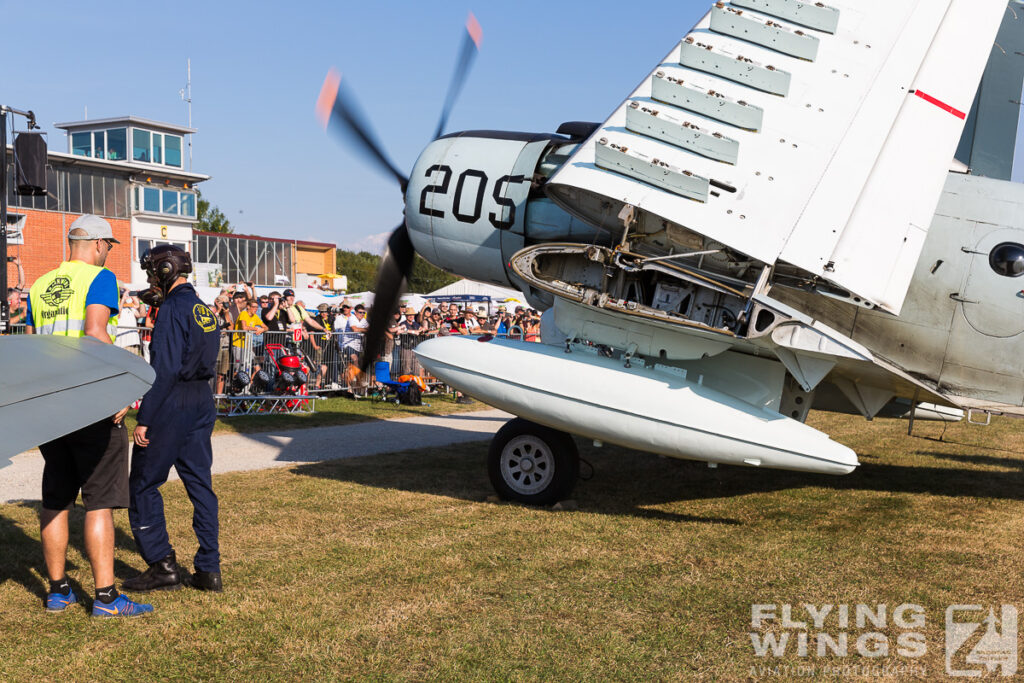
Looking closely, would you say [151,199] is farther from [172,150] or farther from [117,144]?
[172,150]

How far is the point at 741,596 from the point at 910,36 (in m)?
4.95

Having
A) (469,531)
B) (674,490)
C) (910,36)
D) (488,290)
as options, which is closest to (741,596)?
(469,531)

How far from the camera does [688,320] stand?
6883mm

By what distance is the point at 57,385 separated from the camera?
3.10m

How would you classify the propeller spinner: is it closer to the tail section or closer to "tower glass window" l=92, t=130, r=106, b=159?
the tail section

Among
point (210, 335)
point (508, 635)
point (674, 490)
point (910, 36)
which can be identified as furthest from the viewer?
point (674, 490)

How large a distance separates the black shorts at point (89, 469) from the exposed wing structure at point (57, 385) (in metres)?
0.94

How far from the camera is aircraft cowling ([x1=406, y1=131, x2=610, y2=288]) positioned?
8.07 meters

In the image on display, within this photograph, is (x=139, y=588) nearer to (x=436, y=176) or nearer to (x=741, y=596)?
(x=741, y=596)

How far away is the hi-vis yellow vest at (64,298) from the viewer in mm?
4582

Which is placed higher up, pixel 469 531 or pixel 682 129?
pixel 682 129

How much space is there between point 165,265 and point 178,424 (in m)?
0.95

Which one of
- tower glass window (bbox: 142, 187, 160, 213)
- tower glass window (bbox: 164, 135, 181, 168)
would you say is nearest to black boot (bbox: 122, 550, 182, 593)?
tower glass window (bbox: 142, 187, 160, 213)

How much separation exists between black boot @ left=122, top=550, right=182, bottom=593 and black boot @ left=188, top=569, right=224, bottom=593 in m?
0.14
